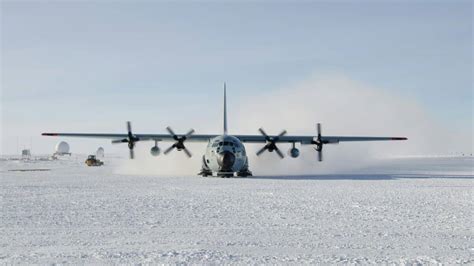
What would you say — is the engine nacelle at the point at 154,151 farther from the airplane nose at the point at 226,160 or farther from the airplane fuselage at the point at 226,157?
the airplane nose at the point at 226,160

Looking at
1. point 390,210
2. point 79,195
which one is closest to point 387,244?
point 390,210

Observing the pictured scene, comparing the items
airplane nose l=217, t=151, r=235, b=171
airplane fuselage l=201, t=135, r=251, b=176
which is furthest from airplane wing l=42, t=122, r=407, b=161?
airplane nose l=217, t=151, r=235, b=171

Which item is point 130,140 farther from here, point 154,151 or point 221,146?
point 221,146

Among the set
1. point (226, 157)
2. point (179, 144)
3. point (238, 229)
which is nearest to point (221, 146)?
point (226, 157)

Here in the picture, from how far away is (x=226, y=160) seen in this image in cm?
3306

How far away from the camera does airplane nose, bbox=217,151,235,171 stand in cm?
A: 3309

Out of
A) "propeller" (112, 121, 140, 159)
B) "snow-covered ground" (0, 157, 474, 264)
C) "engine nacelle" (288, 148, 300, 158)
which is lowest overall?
"snow-covered ground" (0, 157, 474, 264)

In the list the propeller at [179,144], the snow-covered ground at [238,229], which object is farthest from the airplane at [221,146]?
the snow-covered ground at [238,229]

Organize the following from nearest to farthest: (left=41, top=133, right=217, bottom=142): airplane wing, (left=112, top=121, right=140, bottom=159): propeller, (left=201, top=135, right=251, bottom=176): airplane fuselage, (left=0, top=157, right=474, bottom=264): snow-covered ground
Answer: (left=0, top=157, right=474, bottom=264): snow-covered ground → (left=201, top=135, right=251, bottom=176): airplane fuselage → (left=112, top=121, right=140, bottom=159): propeller → (left=41, top=133, right=217, bottom=142): airplane wing

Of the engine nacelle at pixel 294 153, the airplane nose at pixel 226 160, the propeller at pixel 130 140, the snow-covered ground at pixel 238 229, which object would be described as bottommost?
the snow-covered ground at pixel 238 229

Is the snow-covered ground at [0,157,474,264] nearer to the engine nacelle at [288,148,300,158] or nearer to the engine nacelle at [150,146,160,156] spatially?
the engine nacelle at [150,146,160,156]

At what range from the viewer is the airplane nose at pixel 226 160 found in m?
33.1

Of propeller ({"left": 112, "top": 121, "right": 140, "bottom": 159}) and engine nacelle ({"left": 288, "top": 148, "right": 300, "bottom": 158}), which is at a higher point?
propeller ({"left": 112, "top": 121, "right": 140, "bottom": 159})

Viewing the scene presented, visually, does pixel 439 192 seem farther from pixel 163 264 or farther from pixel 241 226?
pixel 163 264
